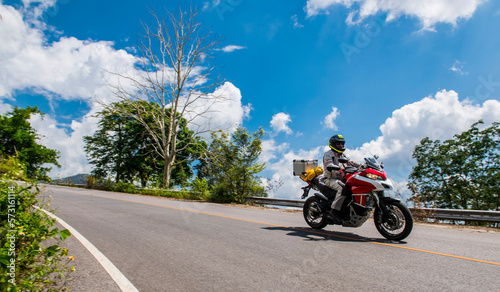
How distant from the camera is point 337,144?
250 inches

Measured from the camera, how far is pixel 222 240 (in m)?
5.36

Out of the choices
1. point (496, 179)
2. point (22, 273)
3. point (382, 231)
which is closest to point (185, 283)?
point (22, 273)

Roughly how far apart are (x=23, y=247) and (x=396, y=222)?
217 inches

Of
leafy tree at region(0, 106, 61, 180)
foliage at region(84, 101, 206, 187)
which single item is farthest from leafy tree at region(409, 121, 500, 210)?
leafy tree at region(0, 106, 61, 180)

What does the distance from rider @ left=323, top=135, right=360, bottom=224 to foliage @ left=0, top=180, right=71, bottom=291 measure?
4.78 m

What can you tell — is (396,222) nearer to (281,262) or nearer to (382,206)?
(382,206)

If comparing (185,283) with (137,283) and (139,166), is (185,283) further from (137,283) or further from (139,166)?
(139,166)

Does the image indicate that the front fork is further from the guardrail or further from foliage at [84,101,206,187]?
foliage at [84,101,206,187]

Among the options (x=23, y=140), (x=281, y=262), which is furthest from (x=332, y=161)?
(x=23, y=140)

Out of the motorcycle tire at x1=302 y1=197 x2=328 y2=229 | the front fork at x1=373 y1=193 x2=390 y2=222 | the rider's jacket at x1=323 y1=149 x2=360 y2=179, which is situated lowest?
the motorcycle tire at x1=302 y1=197 x2=328 y2=229

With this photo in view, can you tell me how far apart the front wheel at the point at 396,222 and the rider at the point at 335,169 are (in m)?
0.78

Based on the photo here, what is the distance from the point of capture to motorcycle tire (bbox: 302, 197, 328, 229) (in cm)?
666

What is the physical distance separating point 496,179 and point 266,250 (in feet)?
93.7

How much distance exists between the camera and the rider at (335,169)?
5.98 meters
